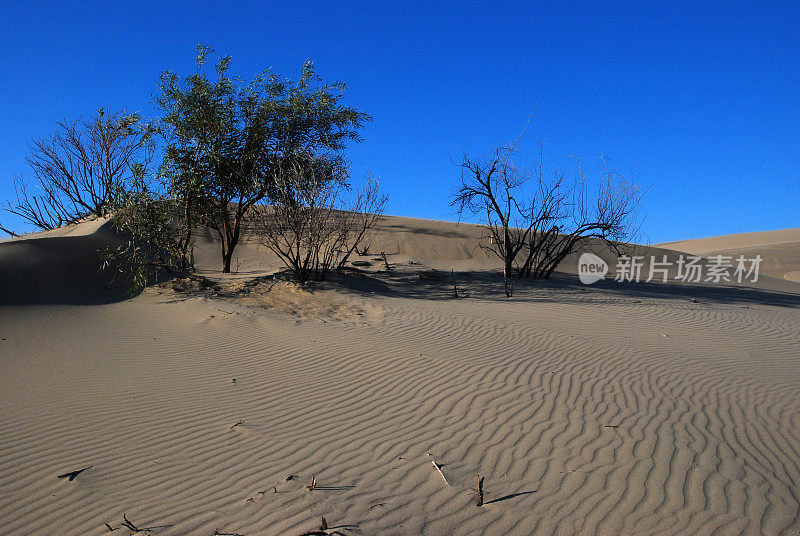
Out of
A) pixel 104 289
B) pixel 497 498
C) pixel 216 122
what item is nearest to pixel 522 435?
pixel 497 498

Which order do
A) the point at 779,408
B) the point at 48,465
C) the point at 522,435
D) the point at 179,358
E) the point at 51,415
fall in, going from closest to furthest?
the point at 48,465 → the point at 522,435 → the point at 51,415 → the point at 779,408 → the point at 179,358

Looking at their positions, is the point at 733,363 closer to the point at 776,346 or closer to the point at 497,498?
the point at 776,346

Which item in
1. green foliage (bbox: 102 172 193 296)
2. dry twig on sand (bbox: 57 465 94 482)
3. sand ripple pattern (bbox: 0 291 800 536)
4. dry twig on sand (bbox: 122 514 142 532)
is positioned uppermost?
green foliage (bbox: 102 172 193 296)

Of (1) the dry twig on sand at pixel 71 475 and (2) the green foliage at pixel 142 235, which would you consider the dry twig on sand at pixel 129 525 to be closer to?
(1) the dry twig on sand at pixel 71 475

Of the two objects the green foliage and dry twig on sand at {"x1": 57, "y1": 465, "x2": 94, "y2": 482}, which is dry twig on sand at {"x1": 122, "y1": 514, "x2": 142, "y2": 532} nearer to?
dry twig on sand at {"x1": 57, "y1": 465, "x2": 94, "y2": 482}

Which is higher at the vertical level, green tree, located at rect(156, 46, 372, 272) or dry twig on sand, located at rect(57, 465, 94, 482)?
green tree, located at rect(156, 46, 372, 272)

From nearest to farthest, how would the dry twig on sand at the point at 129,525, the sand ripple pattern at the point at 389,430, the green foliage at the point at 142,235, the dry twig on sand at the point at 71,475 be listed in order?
the dry twig on sand at the point at 129,525 < the sand ripple pattern at the point at 389,430 < the dry twig on sand at the point at 71,475 < the green foliage at the point at 142,235

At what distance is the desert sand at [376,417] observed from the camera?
3930 mm

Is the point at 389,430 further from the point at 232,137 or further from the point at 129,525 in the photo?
the point at 232,137

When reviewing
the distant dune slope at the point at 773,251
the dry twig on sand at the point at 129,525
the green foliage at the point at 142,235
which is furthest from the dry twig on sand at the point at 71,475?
the distant dune slope at the point at 773,251

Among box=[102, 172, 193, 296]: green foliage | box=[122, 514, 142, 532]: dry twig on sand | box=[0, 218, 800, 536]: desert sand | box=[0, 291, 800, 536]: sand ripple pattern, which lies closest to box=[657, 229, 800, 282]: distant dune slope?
box=[0, 218, 800, 536]: desert sand

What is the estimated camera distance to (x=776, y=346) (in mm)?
10227

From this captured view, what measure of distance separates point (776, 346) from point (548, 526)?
9.00 m

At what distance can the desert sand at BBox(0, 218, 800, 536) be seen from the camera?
3930 millimetres
